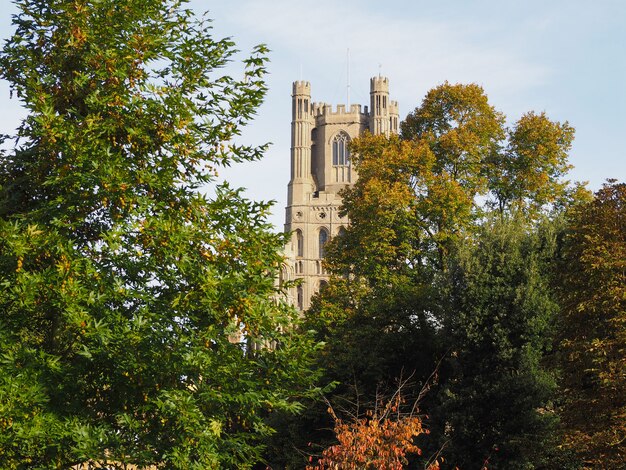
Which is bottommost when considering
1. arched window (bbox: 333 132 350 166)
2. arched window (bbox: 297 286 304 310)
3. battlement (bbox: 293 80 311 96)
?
arched window (bbox: 297 286 304 310)

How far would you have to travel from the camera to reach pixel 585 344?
23891mm

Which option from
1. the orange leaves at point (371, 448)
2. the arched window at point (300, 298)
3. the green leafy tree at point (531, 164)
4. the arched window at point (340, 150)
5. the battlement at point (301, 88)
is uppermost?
the battlement at point (301, 88)

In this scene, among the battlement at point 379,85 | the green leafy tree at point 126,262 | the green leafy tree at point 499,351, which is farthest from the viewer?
the battlement at point 379,85

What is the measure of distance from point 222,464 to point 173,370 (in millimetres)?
2981

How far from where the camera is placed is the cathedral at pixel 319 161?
123188 millimetres

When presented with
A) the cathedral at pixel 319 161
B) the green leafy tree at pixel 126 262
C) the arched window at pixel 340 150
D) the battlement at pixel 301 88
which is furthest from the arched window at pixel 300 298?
the green leafy tree at pixel 126 262

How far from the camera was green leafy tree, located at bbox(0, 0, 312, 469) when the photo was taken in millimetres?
17203

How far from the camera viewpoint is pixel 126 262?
17984mm

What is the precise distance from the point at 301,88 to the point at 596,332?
109m

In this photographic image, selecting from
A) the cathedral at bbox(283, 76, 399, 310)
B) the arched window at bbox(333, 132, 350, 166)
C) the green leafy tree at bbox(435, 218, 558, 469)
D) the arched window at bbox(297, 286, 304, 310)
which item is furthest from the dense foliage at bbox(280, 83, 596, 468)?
the arched window at bbox(333, 132, 350, 166)

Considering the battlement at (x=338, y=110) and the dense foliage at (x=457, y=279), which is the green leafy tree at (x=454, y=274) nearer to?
the dense foliage at (x=457, y=279)

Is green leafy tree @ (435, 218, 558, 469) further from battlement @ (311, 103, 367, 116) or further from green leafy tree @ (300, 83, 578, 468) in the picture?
battlement @ (311, 103, 367, 116)

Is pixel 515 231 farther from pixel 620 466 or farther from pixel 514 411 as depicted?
pixel 620 466

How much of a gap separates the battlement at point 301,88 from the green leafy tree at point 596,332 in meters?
108
